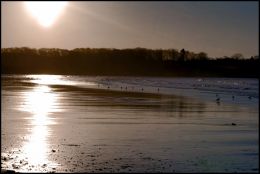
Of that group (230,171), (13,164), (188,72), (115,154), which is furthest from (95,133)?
(188,72)

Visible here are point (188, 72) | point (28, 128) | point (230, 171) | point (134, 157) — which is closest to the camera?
point (230, 171)

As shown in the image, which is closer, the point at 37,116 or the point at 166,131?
the point at 166,131

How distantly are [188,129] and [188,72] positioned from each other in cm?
14772

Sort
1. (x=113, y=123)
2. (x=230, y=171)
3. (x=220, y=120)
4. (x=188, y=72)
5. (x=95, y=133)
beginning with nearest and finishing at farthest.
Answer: (x=230, y=171) < (x=95, y=133) < (x=113, y=123) < (x=220, y=120) < (x=188, y=72)

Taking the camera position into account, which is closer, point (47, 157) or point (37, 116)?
point (47, 157)

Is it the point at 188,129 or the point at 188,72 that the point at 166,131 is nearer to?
the point at 188,129

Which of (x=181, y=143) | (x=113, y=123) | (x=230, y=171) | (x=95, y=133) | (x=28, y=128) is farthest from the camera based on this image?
(x=113, y=123)

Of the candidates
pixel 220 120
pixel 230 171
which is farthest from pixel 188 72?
pixel 230 171

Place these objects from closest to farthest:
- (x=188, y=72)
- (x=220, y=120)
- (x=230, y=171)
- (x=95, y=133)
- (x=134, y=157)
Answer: (x=230, y=171) → (x=134, y=157) → (x=95, y=133) → (x=220, y=120) → (x=188, y=72)

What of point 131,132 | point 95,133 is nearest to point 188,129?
point 131,132

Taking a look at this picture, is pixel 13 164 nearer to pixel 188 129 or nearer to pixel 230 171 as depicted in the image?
pixel 230 171

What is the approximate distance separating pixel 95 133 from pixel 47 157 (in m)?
4.21

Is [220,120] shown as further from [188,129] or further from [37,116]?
[37,116]

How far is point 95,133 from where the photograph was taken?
49.7 ft
